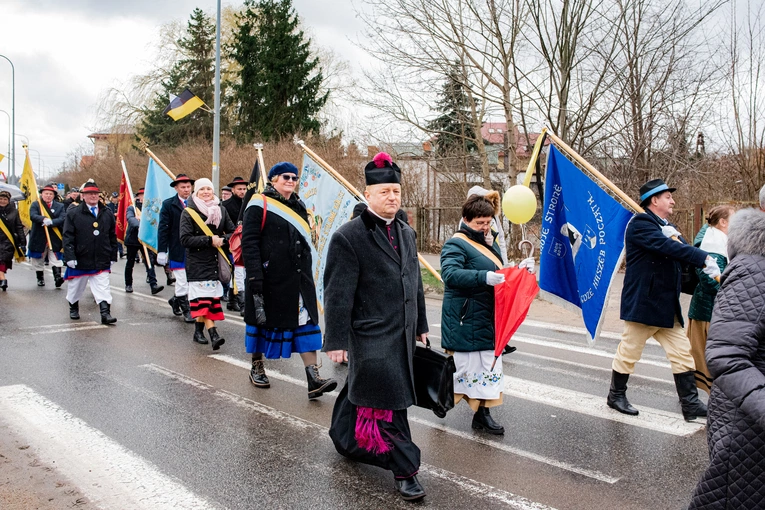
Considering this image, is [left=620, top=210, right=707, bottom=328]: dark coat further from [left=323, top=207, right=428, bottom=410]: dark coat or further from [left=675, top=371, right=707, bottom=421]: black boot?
[left=323, top=207, right=428, bottom=410]: dark coat

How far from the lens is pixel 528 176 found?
5.70 meters

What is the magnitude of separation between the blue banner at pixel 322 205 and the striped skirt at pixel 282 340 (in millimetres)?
1333

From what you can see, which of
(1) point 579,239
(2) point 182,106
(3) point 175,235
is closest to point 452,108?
(2) point 182,106

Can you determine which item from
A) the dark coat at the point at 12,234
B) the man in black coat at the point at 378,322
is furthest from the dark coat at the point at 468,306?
the dark coat at the point at 12,234

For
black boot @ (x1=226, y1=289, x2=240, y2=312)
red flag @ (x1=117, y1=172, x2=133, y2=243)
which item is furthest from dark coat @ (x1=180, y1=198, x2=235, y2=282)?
red flag @ (x1=117, y1=172, x2=133, y2=243)

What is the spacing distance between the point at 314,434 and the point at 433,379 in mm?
1306

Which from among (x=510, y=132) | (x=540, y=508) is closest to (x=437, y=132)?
(x=510, y=132)

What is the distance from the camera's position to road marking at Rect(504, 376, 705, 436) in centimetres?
527

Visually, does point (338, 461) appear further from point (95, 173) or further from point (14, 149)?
point (14, 149)

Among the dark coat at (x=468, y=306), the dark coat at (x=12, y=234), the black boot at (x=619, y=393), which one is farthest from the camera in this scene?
the dark coat at (x=12, y=234)

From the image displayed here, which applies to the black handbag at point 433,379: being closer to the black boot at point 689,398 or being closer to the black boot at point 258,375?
the black boot at point 689,398

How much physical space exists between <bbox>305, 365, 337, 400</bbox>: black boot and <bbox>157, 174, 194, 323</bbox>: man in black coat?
13.0ft

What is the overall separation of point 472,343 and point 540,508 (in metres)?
1.44

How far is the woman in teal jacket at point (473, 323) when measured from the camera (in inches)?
198
